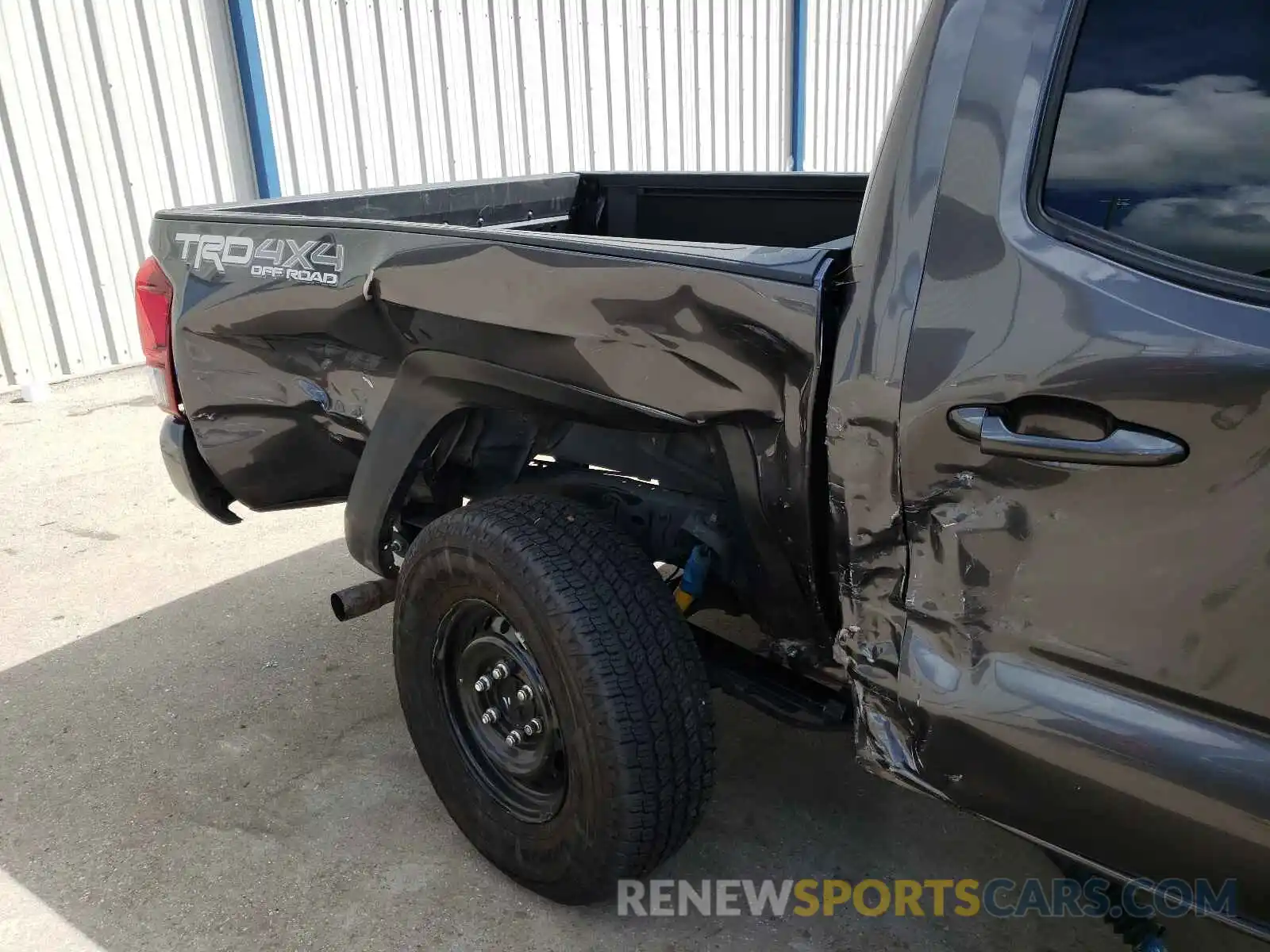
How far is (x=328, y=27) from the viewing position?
714 cm

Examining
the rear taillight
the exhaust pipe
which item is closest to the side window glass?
the exhaust pipe

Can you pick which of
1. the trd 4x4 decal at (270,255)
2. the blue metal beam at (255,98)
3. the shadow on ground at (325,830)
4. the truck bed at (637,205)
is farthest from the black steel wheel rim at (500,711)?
the blue metal beam at (255,98)

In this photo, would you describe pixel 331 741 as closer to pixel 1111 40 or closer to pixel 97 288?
pixel 1111 40

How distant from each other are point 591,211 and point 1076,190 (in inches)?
121

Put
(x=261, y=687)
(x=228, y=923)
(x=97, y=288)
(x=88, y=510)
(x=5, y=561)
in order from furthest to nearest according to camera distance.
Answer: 1. (x=97, y=288)
2. (x=88, y=510)
3. (x=5, y=561)
4. (x=261, y=687)
5. (x=228, y=923)

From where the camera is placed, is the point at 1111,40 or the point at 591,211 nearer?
the point at 1111,40

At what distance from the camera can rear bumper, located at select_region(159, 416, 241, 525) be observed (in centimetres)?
293

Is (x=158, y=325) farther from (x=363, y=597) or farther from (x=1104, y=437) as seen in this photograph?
(x=1104, y=437)

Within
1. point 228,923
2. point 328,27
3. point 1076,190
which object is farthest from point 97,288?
point 1076,190

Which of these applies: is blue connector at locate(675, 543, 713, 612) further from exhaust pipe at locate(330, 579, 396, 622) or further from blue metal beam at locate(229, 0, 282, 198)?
blue metal beam at locate(229, 0, 282, 198)

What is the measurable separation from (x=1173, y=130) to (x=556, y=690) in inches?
56.1

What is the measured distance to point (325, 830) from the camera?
2488 millimetres

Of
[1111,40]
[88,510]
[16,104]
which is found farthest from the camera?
[16,104]

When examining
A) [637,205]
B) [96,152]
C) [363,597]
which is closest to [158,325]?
[363,597]
